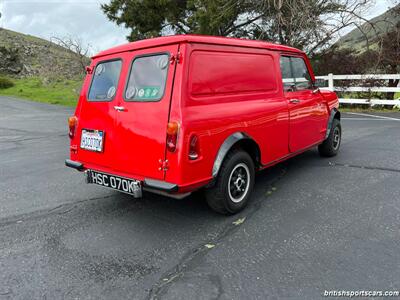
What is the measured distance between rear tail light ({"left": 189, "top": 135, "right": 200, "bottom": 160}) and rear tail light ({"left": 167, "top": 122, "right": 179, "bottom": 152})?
0.15m

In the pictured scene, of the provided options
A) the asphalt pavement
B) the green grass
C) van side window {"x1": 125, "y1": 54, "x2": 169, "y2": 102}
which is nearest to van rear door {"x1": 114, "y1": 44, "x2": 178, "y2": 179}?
van side window {"x1": 125, "y1": 54, "x2": 169, "y2": 102}

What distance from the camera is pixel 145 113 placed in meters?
3.34

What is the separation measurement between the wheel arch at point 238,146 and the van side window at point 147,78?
2.75 feet

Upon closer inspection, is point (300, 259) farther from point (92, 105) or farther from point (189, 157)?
point (92, 105)

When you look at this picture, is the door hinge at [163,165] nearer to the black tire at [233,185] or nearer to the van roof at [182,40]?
the black tire at [233,185]

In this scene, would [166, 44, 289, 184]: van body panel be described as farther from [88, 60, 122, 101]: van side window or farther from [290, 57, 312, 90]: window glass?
[88, 60, 122, 101]: van side window

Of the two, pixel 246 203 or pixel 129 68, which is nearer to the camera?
pixel 129 68

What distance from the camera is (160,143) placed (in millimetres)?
3197

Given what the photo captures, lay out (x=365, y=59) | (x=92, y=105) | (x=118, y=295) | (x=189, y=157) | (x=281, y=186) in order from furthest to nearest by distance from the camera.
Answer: (x=365, y=59)
(x=281, y=186)
(x=92, y=105)
(x=189, y=157)
(x=118, y=295)

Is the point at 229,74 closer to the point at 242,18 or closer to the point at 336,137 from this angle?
the point at 336,137

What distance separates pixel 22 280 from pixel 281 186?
3277mm

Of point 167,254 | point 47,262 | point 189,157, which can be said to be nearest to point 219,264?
point 167,254

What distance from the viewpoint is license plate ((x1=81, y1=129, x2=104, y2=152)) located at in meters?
3.70

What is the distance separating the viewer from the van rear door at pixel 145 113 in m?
3.23
